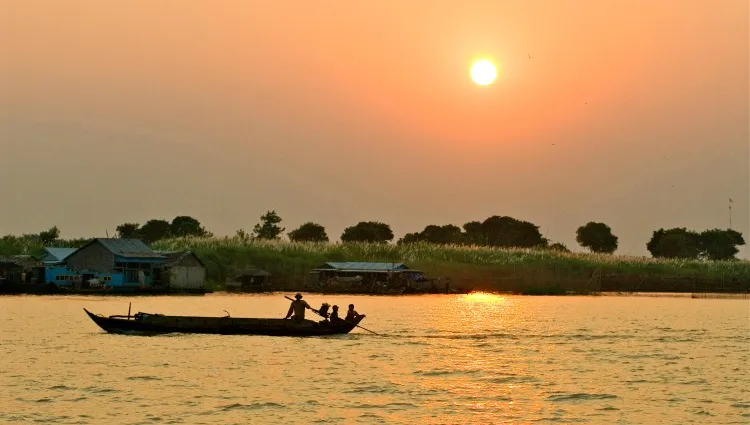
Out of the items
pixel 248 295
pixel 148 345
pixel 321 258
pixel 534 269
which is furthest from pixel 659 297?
pixel 148 345

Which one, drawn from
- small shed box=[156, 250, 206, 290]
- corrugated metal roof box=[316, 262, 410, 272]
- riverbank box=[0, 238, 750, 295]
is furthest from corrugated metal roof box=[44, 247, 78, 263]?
corrugated metal roof box=[316, 262, 410, 272]

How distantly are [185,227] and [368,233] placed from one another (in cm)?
2874

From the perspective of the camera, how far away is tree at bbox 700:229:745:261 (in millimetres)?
162875

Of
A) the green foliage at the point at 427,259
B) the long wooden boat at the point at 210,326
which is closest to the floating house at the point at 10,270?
the green foliage at the point at 427,259

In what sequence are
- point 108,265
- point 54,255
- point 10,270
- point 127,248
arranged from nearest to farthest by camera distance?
point 108,265, point 127,248, point 10,270, point 54,255

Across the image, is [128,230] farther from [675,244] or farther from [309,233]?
[675,244]

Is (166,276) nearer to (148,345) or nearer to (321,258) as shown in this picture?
(321,258)

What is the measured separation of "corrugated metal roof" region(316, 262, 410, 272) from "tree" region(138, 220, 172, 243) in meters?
62.5

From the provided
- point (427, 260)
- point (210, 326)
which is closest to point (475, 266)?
point (427, 260)

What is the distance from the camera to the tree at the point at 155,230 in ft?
497

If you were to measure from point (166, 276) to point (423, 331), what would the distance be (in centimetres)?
3921

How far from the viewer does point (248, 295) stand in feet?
271

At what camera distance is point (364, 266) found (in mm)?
93188

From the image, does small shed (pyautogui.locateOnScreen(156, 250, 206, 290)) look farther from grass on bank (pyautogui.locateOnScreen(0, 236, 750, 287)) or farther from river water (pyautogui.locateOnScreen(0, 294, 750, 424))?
river water (pyautogui.locateOnScreen(0, 294, 750, 424))
